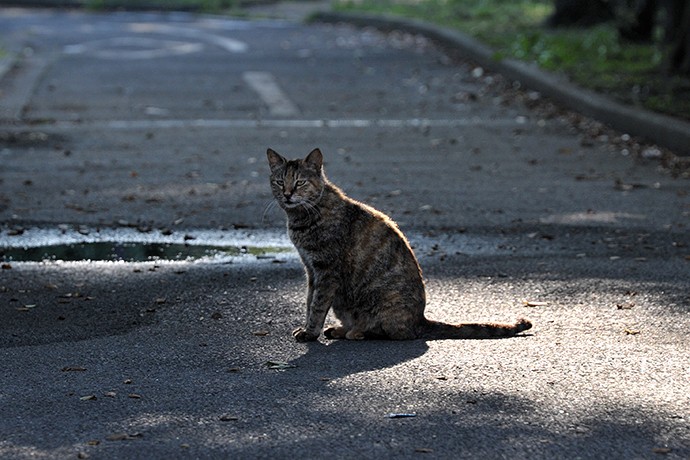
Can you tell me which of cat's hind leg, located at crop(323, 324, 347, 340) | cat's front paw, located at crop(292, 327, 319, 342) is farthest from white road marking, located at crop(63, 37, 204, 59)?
cat's front paw, located at crop(292, 327, 319, 342)

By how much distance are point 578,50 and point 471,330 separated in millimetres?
13175

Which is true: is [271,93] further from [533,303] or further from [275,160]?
[275,160]

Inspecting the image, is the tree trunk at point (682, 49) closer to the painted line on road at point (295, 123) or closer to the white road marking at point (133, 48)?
the painted line on road at point (295, 123)

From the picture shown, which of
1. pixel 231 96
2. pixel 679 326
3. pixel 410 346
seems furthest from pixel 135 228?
pixel 231 96

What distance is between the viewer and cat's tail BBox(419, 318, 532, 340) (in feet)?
21.7

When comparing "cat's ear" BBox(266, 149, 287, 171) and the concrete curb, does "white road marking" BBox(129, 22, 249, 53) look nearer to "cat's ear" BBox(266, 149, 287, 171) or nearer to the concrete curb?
the concrete curb

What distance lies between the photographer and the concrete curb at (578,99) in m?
12.5

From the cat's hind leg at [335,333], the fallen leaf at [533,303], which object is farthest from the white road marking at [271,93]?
the cat's hind leg at [335,333]

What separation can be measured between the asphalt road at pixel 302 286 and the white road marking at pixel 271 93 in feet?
0.28

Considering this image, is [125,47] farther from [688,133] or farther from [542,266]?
[542,266]

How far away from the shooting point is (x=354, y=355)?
6.41 m

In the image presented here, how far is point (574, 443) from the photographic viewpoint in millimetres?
5016

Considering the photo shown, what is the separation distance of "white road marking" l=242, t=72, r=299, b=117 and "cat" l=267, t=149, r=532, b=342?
8.28 meters

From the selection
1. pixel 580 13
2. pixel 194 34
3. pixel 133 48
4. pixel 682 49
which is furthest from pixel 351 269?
pixel 194 34
